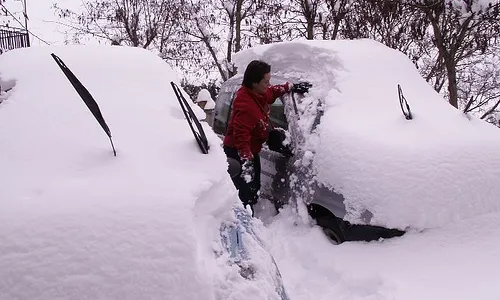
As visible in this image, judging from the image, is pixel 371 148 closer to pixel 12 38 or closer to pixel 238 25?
pixel 12 38

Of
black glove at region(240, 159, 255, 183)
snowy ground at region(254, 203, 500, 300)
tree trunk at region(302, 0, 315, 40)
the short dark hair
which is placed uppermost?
tree trunk at region(302, 0, 315, 40)

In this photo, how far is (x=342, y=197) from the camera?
368 cm

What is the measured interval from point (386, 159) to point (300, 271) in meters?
1.03

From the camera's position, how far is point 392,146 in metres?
3.64

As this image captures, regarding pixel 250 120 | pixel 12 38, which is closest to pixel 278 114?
pixel 250 120

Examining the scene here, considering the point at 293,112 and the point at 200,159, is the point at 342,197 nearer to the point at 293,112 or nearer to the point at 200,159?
the point at 293,112

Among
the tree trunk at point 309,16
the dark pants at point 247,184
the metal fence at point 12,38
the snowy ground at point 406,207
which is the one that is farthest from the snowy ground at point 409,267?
the metal fence at point 12,38

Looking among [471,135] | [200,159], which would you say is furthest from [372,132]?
[200,159]

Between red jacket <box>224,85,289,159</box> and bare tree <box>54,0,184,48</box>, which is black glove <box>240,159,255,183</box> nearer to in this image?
red jacket <box>224,85,289,159</box>

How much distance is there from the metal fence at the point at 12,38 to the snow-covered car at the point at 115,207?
8.97m

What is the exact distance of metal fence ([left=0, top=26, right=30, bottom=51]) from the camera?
1090 cm

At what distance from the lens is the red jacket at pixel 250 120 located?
13.7ft

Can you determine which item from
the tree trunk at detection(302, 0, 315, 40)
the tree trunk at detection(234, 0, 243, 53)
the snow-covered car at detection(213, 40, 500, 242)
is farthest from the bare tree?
the snow-covered car at detection(213, 40, 500, 242)

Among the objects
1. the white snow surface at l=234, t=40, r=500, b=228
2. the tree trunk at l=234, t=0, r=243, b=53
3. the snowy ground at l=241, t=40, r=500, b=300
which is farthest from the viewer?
the tree trunk at l=234, t=0, r=243, b=53
